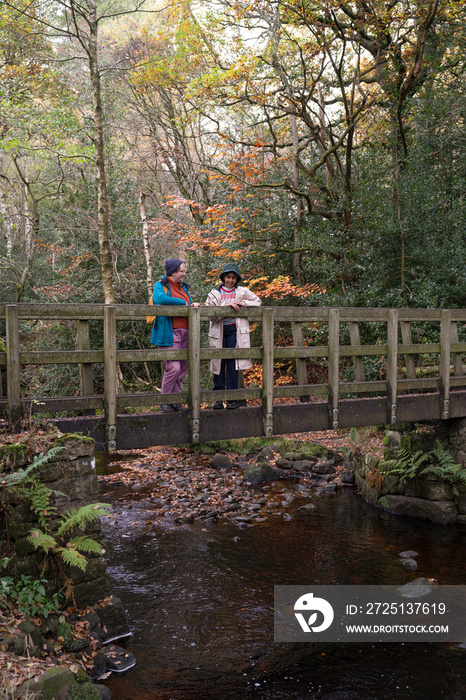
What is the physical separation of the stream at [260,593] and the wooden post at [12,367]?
2683mm

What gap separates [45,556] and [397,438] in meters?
7.86

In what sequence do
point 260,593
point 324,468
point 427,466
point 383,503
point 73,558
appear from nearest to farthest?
1. point 73,558
2. point 260,593
3. point 427,466
4. point 383,503
5. point 324,468

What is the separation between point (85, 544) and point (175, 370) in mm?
2372

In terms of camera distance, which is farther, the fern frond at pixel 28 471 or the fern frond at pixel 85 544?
the fern frond at pixel 85 544

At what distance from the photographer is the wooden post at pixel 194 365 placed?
6.51m

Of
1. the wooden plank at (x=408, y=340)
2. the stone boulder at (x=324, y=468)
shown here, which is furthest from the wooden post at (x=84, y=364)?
the stone boulder at (x=324, y=468)

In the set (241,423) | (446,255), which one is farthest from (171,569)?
(446,255)

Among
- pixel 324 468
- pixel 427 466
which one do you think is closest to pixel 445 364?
pixel 427 466

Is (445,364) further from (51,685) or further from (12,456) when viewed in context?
(51,685)

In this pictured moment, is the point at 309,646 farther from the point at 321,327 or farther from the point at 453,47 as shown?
the point at 453,47

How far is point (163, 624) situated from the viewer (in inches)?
245

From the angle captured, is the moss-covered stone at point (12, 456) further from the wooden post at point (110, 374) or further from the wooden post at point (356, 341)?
the wooden post at point (356, 341)

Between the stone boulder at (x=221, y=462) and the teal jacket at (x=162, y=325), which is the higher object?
the teal jacket at (x=162, y=325)

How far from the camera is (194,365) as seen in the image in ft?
21.4
